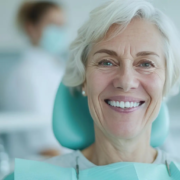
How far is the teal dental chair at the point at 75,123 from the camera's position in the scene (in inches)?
52.5

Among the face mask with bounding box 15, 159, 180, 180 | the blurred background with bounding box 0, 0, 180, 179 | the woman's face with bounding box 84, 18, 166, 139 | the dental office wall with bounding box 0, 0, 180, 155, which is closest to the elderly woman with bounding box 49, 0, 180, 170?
the woman's face with bounding box 84, 18, 166, 139

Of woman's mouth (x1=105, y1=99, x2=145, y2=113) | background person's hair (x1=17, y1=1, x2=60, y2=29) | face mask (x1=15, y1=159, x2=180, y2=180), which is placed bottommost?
face mask (x1=15, y1=159, x2=180, y2=180)

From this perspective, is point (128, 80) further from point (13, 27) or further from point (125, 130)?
point (13, 27)

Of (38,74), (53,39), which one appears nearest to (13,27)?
(53,39)

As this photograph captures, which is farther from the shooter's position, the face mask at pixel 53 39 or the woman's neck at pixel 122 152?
the face mask at pixel 53 39

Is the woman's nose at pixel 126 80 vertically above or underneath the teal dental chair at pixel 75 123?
above

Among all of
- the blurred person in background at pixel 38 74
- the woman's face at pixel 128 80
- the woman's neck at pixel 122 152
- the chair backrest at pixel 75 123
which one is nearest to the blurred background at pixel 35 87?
the blurred person in background at pixel 38 74

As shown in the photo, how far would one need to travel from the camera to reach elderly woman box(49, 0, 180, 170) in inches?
42.8

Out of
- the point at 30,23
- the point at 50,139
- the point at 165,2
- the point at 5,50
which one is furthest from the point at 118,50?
the point at 5,50

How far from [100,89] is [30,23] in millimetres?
1985

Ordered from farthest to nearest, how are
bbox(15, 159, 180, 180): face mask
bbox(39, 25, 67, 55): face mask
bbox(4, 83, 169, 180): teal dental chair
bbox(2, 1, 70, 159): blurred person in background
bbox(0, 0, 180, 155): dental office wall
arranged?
bbox(0, 0, 180, 155): dental office wall, bbox(39, 25, 67, 55): face mask, bbox(2, 1, 70, 159): blurred person in background, bbox(4, 83, 169, 180): teal dental chair, bbox(15, 159, 180, 180): face mask

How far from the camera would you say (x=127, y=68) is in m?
1.08

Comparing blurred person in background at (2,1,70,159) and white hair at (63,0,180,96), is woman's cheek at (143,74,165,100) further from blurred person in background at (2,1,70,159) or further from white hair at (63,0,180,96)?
blurred person in background at (2,1,70,159)

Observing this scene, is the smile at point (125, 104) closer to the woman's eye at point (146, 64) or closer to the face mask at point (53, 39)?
the woman's eye at point (146, 64)
